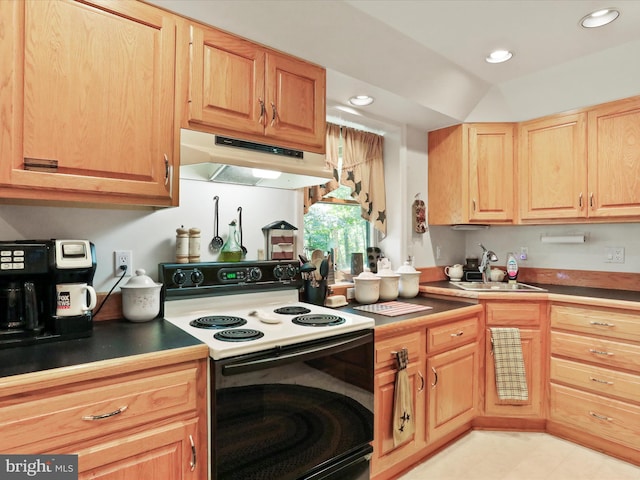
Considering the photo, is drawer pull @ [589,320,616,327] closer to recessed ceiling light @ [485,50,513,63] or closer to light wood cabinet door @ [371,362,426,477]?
light wood cabinet door @ [371,362,426,477]

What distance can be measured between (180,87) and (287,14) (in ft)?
2.15

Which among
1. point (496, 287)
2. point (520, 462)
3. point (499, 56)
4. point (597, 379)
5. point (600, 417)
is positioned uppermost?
point (499, 56)

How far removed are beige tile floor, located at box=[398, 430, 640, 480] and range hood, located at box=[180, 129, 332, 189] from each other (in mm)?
1733

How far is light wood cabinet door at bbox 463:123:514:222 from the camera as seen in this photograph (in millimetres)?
2947

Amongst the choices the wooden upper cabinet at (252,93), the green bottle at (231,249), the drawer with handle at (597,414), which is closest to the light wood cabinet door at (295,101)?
the wooden upper cabinet at (252,93)

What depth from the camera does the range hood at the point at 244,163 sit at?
163 centimetres

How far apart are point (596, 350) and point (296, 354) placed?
1.90 meters

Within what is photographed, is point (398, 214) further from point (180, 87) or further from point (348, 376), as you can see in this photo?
point (180, 87)

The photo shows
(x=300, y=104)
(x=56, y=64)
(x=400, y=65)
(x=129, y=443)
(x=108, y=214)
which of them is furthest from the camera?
(x=400, y=65)

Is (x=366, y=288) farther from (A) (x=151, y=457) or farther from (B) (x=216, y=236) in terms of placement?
(A) (x=151, y=457)

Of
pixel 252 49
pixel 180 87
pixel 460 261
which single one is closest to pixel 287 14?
pixel 252 49

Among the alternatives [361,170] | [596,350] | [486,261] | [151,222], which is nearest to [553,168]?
[486,261]

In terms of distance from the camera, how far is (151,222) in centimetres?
→ 187

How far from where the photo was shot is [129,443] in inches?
46.1
